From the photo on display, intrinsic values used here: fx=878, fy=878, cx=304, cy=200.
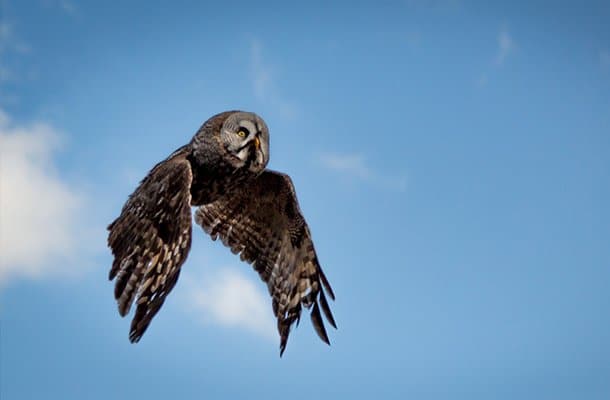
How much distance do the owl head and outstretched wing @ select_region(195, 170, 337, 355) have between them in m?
1.19

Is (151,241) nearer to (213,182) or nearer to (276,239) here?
(213,182)

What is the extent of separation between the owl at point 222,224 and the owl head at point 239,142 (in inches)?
0.5

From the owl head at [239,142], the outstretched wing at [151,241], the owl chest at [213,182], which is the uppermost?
the owl head at [239,142]

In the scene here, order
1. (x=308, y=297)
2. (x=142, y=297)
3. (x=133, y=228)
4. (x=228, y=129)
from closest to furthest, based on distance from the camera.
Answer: (x=142, y=297) < (x=133, y=228) < (x=228, y=129) < (x=308, y=297)

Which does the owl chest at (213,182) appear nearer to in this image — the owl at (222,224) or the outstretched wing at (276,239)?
the owl at (222,224)

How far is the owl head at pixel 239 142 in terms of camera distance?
1149 cm

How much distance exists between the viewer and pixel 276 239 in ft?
42.5

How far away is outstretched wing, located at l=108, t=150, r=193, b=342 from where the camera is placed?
9977 mm

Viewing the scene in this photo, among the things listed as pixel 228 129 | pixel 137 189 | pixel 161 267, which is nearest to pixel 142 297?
pixel 161 267

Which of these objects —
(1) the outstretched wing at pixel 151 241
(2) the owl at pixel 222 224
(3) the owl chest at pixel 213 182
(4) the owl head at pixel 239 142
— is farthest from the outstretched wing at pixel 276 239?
(1) the outstretched wing at pixel 151 241

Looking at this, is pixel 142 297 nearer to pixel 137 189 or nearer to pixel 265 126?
pixel 137 189

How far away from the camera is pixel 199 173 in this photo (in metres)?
11.7

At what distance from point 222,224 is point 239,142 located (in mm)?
2060

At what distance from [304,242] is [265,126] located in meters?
2.02
